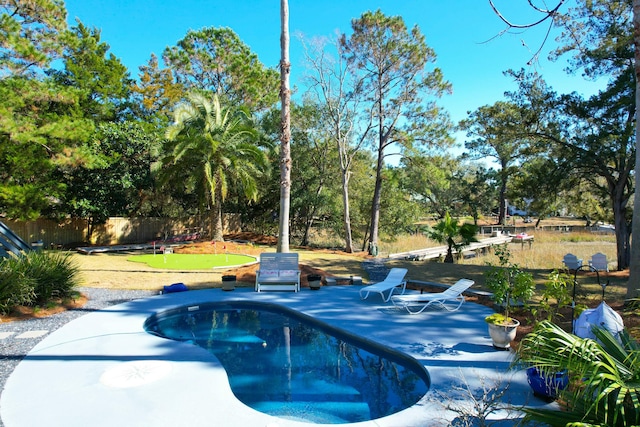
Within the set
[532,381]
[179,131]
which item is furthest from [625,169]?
[179,131]

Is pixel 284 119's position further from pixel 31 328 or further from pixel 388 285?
pixel 31 328

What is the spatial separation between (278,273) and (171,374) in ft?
20.1

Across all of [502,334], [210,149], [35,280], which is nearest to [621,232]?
[502,334]

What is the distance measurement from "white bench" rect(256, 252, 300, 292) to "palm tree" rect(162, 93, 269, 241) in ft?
28.3

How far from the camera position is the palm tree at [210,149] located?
62.6 ft

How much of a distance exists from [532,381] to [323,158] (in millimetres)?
22068

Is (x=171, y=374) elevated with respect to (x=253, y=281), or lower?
lower

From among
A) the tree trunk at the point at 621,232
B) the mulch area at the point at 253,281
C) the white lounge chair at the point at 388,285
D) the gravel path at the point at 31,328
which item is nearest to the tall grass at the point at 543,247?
the tree trunk at the point at 621,232

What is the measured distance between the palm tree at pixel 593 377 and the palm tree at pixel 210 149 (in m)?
17.6

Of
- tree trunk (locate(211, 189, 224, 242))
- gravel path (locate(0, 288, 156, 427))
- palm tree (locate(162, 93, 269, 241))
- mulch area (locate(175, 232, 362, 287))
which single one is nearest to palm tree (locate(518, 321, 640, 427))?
gravel path (locate(0, 288, 156, 427))

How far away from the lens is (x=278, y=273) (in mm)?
11250

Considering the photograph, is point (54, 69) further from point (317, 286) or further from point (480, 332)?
point (480, 332)

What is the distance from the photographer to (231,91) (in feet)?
100

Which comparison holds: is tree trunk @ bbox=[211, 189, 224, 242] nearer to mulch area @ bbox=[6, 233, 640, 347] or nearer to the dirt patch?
mulch area @ bbox=[6, 233, 640, 347]
